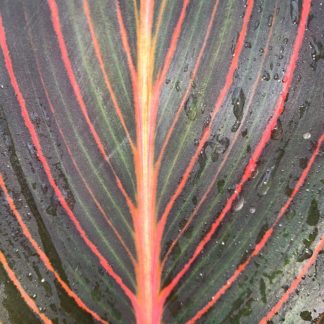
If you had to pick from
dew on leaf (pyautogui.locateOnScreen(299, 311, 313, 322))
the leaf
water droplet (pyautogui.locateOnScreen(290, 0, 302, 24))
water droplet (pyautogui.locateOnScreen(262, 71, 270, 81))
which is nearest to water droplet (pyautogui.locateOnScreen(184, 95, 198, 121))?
the leaf

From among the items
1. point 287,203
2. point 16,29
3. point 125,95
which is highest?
point 16,29

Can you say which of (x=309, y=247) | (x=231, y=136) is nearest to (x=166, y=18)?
(x=231, y=136)

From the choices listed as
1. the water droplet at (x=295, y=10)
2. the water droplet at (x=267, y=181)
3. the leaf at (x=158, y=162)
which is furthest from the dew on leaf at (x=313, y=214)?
the water droplet at (x=295, y=10)

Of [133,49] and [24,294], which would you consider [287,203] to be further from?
[24,294]

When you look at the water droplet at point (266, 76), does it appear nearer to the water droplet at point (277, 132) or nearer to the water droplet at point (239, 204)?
the water droplet at point (277, 132)

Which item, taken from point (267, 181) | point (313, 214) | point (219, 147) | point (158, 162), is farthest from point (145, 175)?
point (313, 214)

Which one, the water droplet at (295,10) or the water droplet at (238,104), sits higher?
the water droplet at (295,10)

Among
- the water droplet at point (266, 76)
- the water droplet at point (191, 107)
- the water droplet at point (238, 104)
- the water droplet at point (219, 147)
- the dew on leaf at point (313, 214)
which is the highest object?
the water droplet at point (191, 107)

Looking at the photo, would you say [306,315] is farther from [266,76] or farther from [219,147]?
[266,76]
